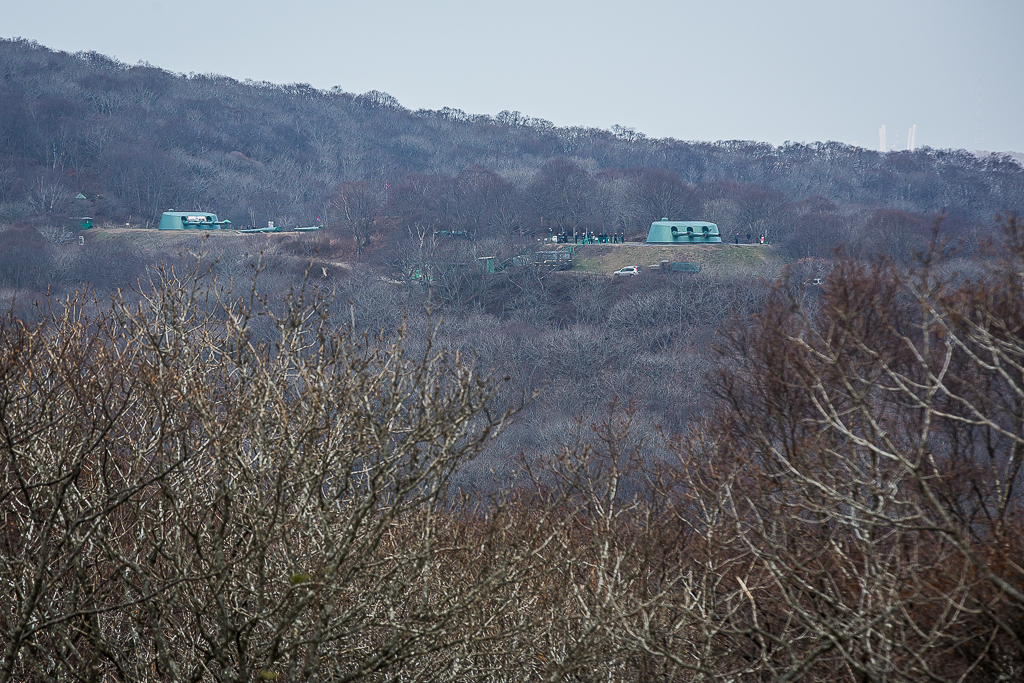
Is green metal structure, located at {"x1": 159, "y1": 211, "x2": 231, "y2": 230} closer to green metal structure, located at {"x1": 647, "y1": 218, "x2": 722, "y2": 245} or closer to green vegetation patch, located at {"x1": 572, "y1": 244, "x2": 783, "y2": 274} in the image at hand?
green vegetation patch, located at {"x1": 572, "y1": 244, "x2": 783, "y2": 274}

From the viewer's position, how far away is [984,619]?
8.16 meters

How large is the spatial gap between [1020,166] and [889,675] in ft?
384

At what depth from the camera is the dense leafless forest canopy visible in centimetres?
688

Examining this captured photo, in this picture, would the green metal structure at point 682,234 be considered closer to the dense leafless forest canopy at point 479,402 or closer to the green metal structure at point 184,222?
the dense leafless forest canopy at point 479,402

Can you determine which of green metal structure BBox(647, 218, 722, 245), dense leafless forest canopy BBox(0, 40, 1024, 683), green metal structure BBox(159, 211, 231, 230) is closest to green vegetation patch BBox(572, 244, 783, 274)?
dense leafless forest canopy BBox(0, 40, 1024, 683)

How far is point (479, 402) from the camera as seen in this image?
266 inches

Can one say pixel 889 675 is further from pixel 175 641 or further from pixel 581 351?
pixel 581 351

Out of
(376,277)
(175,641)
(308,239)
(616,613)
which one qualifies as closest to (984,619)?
(616,613)

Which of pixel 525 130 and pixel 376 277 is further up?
pixel 525 130

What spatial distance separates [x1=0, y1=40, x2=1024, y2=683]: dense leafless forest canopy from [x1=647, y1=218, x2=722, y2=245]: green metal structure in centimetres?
175

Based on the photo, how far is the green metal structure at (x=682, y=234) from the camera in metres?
70.2

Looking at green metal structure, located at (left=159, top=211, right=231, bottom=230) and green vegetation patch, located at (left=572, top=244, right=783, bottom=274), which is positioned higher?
green metal structure, located at (left=159, top=211, right=231, bottom=230)

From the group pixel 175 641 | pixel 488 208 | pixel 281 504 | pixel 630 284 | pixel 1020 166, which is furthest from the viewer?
pixel 1020 166

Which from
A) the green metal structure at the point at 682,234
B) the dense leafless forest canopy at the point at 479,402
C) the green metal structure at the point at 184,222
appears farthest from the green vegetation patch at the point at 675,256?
the green metal structure at the point at 184,222
